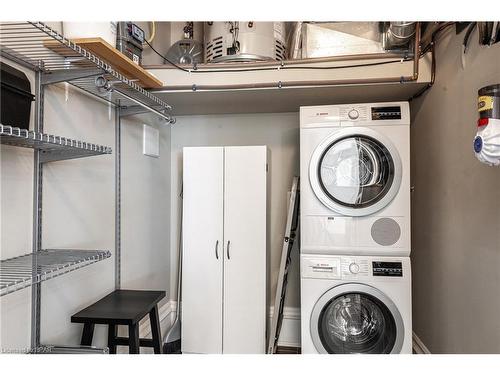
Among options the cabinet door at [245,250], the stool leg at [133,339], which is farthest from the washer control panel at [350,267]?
the stool leg at [133,339]

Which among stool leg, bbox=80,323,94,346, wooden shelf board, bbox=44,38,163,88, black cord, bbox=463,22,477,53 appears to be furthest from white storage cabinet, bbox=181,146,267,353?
black cord, bbox=463,22,477,53

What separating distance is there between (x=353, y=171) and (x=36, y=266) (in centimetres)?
193

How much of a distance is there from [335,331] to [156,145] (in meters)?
2.05

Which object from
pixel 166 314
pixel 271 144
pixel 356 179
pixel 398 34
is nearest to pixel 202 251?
pixel 166 314

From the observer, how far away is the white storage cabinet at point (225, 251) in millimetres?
2436

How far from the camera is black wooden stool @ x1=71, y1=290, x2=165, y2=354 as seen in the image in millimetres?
1461

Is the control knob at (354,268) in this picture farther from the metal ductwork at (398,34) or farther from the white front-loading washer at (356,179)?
the metal ductwork at (398,34)

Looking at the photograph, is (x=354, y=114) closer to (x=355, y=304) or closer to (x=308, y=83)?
(x=308, y=83)

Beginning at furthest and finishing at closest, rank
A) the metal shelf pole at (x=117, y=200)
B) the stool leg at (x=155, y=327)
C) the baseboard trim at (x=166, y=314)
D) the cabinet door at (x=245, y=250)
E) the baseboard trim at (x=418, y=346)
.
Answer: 1. the baseboard trim at (x=166, y=314)
2. the cabinet door at (x=245, y=250)
3. the baseboard trim at (x=418, y=346)
4. the metal shelf pole at (x=117, y=200)
5. the stool leg at (x=155, y=327)

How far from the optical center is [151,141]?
8.34ft

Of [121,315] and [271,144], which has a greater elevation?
[271,144]

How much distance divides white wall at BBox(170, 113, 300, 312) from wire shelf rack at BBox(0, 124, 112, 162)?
5.64ft

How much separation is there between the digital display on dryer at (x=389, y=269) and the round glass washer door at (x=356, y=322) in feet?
0.41

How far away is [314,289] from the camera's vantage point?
7.34 ft
